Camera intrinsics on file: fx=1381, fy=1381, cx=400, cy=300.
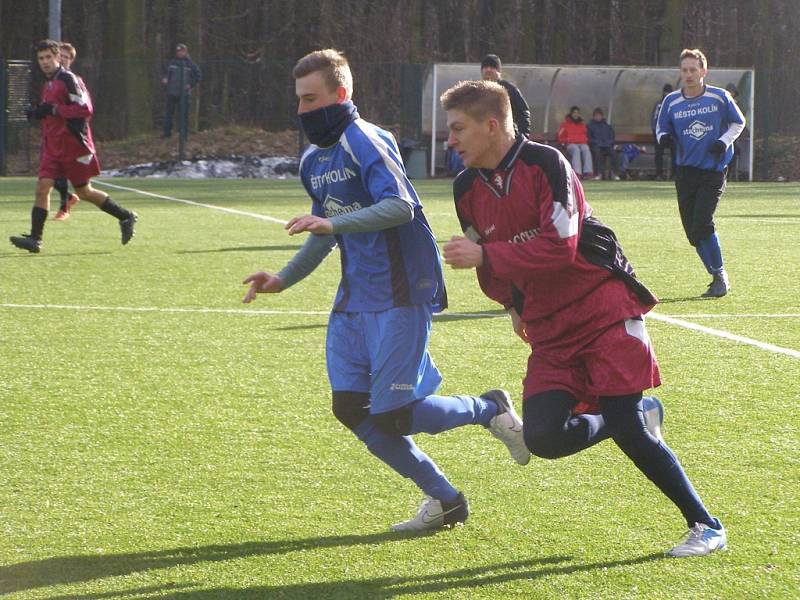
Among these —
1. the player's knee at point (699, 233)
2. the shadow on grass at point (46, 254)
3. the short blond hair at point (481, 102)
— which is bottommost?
the shadow on grass at point (46, 254)

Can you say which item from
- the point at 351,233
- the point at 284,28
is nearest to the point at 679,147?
the point at 351,233

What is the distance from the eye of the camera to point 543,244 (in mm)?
4055

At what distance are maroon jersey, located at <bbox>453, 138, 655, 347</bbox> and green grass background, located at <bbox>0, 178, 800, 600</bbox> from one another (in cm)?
72

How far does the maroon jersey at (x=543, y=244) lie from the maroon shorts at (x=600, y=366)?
0.11 ft

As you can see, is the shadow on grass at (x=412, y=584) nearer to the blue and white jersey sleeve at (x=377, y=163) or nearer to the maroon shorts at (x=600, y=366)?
the maroon shorts at (x=600, y=366)

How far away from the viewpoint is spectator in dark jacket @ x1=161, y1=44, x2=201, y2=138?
105ft

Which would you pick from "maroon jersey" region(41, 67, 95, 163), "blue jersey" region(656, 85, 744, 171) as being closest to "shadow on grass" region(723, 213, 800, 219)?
"blue jersey" region(656, 85, 744, 171)

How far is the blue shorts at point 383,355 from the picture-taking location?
442 centimetres

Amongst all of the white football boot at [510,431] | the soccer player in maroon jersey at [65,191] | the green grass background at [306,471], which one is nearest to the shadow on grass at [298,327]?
the green grass background at [306,471]

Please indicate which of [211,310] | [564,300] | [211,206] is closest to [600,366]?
[564,300]

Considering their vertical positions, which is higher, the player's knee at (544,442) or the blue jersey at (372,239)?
the blue jersey at (372,239)

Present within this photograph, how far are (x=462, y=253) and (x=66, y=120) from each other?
32.6 ft

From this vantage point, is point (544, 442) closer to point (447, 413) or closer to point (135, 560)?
point (447, 413)

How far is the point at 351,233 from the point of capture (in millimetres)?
4457
